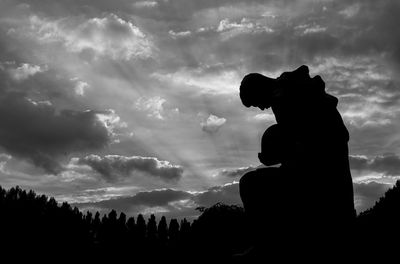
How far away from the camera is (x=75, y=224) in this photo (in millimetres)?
28312

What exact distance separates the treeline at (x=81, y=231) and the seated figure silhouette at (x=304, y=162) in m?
18.5

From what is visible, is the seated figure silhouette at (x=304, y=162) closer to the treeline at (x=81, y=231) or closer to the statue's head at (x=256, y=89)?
the statue's head at (x=256, y=89)

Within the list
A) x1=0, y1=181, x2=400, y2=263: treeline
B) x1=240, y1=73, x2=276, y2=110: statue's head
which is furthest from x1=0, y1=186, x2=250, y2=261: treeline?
x1=240, y1=73, x2=276, y2=110: statue's head

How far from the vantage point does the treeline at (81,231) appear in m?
25.5

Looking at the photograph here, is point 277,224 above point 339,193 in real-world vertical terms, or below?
below

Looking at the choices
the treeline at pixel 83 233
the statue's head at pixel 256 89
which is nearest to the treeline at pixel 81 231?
the treeline at pixel 83 233

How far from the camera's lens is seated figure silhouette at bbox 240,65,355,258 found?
363 cm

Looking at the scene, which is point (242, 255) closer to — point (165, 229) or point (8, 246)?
point (8, 246)

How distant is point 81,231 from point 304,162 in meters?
26.7

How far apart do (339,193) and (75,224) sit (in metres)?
26.6

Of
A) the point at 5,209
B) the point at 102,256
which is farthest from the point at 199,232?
the point at 5,209

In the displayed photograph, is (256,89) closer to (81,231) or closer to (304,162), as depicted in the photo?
(304,162)

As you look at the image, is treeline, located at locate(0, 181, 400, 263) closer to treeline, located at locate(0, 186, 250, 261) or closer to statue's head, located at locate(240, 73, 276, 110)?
treeline, located at locate(0, 186, 250, 261)

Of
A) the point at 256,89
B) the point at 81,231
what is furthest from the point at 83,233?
the point at 256,89
